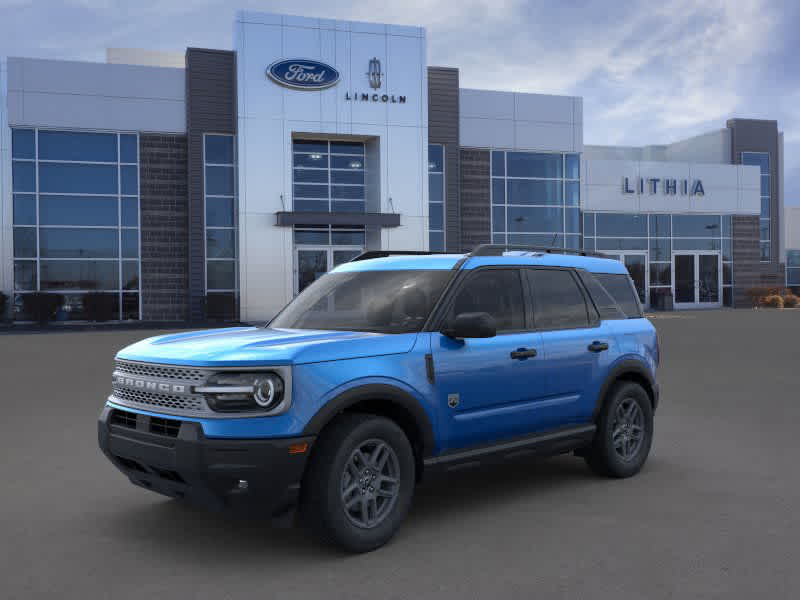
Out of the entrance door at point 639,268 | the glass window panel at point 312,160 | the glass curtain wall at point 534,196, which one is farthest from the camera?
the entrance door at point 639,268

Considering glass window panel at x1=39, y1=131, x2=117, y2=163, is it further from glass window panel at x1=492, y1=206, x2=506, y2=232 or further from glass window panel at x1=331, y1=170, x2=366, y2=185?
glass window panel at x1=492, y1=206, x2=506, y2=232

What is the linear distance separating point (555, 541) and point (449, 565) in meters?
0.79

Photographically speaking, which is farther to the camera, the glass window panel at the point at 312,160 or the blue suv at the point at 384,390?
the glass window panel at the point at 312,160

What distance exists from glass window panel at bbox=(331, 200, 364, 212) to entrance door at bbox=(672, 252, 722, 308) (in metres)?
18.0

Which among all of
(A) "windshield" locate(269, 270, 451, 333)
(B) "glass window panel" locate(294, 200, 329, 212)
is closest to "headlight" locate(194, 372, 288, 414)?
(A) "windshield" locate(269, 270, 451, 333)

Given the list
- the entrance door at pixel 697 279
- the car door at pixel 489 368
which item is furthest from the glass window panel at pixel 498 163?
the car door at pixel 489 368

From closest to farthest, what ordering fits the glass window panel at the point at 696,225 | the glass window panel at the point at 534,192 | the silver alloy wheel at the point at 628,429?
the silver alloy wheel at the point at 628,429
the glass window panel at the point at 534,192
the glass window panel at the point at 696,225

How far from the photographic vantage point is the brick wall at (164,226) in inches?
1239

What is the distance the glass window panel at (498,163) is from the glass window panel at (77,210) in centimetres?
1590

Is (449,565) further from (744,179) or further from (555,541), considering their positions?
(744,179)

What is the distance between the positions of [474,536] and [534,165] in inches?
1305

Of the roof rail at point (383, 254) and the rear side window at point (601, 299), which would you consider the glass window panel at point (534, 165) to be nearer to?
the rear side window at point (601, 299)

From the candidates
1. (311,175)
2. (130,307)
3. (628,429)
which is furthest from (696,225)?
(628,429)

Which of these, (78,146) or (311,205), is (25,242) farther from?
(311,205)
